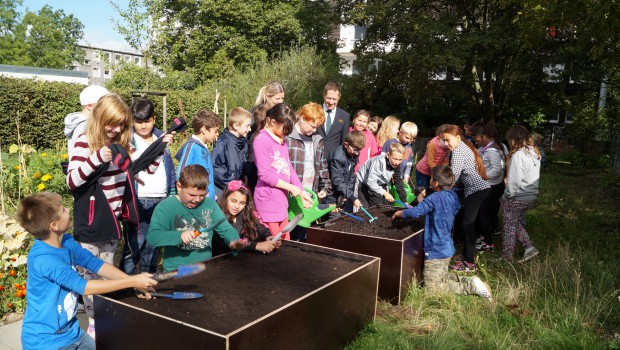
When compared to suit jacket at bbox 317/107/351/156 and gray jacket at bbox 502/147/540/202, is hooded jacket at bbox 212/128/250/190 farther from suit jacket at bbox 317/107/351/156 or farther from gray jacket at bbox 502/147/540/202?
gray jacket at bbox 502/147/540/202

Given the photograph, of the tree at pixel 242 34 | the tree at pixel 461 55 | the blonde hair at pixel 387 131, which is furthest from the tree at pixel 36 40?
the blonde hair at pixel 387 131

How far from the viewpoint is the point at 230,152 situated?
4406 mm

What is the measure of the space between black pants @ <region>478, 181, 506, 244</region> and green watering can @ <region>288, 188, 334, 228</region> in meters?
2.39

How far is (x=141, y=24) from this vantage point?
17500 mm

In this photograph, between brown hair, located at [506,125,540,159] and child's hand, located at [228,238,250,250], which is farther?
brown hair, located at [506,125,540,159]

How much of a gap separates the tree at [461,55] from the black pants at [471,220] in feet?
25.9

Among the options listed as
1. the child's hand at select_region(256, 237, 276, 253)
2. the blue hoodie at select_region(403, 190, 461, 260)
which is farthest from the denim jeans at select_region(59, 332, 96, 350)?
the blue hoodie at select_region(403, 190, 461, 260)

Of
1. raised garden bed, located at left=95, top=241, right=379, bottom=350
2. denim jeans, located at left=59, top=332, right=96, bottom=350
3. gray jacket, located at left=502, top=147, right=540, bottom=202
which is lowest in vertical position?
denim jeans, located at left=59, top=332, right=96, bottom=350

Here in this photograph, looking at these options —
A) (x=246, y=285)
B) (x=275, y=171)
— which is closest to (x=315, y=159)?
(x=275, y=171)

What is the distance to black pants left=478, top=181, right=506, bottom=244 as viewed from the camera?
595 centimetres

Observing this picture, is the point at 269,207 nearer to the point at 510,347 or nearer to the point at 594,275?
the point at 510,347

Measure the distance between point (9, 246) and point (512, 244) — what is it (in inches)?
200

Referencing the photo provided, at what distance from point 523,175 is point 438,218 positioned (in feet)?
5.53

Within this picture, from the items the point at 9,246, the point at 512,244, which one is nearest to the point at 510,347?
the point at 512,244
